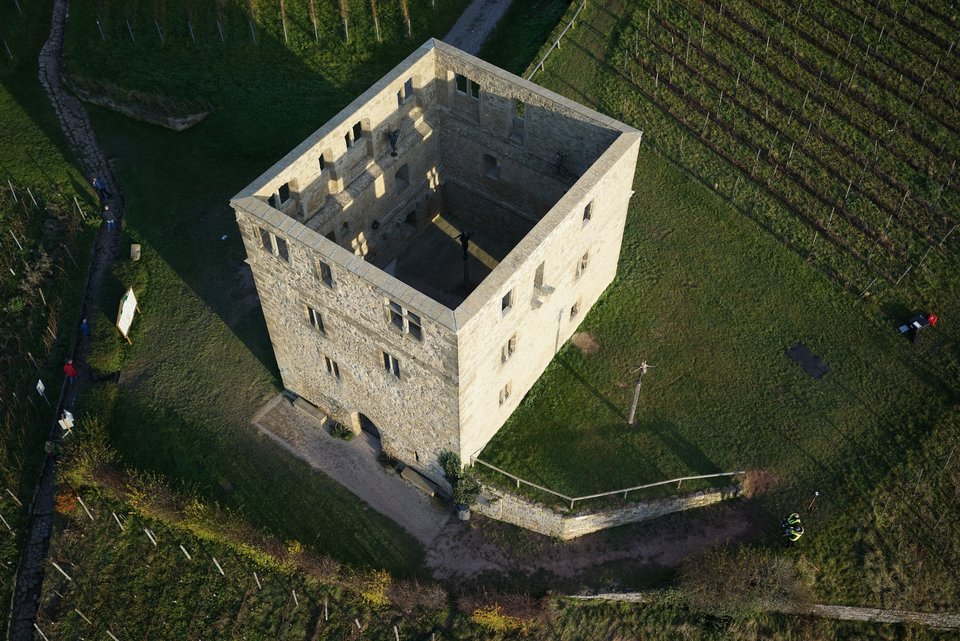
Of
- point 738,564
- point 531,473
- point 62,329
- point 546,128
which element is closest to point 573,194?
point 546,128

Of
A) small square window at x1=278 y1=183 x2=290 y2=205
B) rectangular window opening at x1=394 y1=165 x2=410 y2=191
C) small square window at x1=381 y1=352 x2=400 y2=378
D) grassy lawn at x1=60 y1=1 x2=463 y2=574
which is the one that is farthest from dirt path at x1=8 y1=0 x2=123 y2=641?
small square window at x1=381 y1=352 x2=400 y2=378

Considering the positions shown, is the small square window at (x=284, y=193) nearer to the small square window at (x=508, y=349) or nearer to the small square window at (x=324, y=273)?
the small square window at (x=324, y=273)

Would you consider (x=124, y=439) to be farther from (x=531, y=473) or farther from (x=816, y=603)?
(x=816, y=603)

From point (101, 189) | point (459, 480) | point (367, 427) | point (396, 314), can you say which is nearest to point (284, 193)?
point (396, 314)

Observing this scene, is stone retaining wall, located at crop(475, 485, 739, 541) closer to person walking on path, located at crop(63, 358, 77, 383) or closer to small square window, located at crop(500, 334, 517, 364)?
small square window, located at crop(500, 334, 517, 364)

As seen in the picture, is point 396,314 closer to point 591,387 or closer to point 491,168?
point 591,387

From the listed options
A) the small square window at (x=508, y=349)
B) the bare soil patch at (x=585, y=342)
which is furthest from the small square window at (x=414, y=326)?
the bare soil patch at (x=585, y=342)
